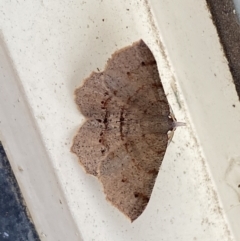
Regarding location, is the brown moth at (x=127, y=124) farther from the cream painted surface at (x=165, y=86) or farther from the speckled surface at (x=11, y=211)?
the speckled surface at (x=11, y=211)

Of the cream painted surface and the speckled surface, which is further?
the cream painted surface

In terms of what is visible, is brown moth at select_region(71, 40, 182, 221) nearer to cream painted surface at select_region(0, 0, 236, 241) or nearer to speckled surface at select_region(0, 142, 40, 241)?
cream painted surface at select_region(0, 0, 236, 241)

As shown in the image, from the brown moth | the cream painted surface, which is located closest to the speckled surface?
the cream painted surface

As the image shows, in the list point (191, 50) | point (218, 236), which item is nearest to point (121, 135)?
point (191, 50)

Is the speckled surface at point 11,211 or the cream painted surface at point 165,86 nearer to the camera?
the speckled surface at point 11,211

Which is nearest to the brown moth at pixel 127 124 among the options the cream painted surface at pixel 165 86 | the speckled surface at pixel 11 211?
the cream painted surface at pixel 165 86
